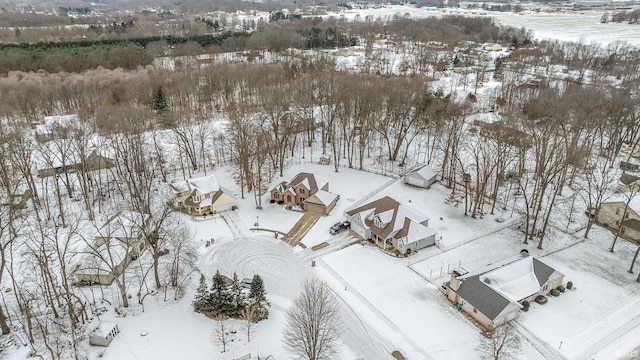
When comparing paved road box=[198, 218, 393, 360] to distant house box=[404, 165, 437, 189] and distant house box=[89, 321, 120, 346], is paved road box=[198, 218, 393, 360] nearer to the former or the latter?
distant house box=[89, 321, 120, 346]

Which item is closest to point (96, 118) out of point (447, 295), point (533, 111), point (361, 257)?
point (361, 257)

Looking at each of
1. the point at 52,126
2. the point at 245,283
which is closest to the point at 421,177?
the point at 245,283

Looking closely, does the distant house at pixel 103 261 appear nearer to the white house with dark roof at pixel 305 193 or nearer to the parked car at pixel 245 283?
the parked car at pixel 245 283

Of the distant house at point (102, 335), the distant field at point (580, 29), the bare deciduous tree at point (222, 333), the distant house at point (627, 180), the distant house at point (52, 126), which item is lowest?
the bare deciduous tree at point (222, 333)

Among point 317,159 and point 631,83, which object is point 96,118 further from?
point 631,83

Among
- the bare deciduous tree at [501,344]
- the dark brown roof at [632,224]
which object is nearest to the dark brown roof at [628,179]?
the dark brown roof at [632,224]

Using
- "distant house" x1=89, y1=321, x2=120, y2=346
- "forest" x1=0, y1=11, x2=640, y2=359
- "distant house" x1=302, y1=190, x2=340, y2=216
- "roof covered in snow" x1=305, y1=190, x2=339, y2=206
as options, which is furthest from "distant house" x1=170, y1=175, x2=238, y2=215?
"distant house" x1=89, y1=321, x2=120, y2=346
